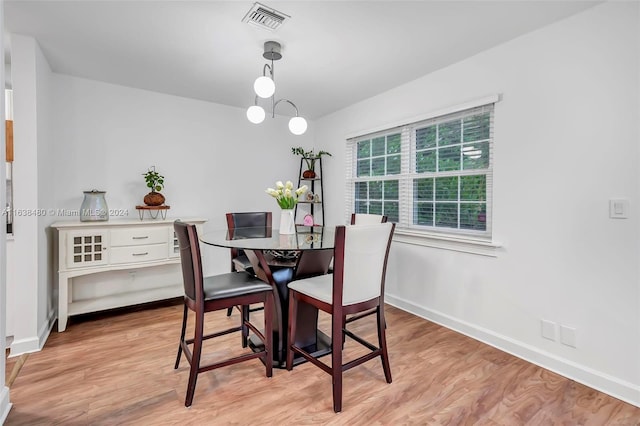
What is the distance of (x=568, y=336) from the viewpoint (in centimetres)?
206

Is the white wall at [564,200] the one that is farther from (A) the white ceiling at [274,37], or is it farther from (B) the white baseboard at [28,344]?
(B) the white baseboard at [28,344]

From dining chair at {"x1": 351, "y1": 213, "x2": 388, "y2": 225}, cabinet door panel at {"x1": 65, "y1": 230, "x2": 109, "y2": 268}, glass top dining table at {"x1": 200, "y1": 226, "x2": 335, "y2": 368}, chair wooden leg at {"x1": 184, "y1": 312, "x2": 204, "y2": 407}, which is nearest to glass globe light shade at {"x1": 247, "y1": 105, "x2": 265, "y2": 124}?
glass top dining table at {"x1": 200, "y1": 226, "x2": 335, "y2": 368}

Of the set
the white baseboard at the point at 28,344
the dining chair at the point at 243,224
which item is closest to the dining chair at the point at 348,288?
the dining chair at the point at 243,224

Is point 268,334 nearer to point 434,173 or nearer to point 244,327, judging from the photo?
point 244,327

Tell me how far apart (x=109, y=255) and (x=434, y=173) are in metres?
3.11

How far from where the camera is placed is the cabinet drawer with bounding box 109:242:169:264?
2.90 meters

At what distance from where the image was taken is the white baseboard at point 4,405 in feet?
5.19

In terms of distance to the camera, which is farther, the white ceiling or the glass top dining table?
the glass top dining table

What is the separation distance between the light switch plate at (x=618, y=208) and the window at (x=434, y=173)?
77 cm

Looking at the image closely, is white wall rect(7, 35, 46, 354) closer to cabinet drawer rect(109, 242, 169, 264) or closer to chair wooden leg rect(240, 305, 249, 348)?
cabinet drawer rect(109, 242, 169, 264)

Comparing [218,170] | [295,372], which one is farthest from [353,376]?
[218,170]

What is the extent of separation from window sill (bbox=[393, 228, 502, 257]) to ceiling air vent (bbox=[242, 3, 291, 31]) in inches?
84.9

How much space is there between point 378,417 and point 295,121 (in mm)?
2115

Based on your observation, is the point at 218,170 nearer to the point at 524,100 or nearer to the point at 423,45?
the point at 423,45
